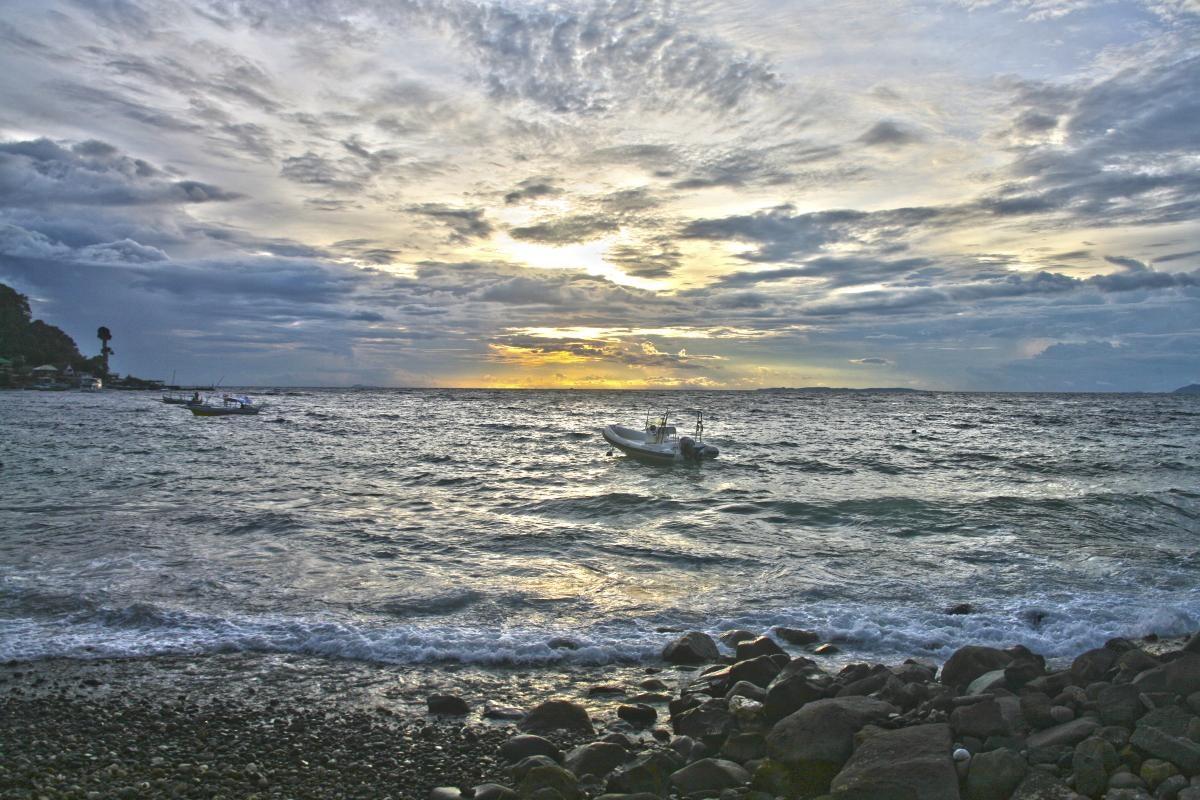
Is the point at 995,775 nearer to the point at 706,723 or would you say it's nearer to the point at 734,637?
the point at 706,723

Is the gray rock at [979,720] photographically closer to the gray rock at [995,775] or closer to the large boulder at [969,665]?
the gray rock at [995,775]

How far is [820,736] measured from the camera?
20.8 ft

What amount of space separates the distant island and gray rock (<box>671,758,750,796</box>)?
160 metres

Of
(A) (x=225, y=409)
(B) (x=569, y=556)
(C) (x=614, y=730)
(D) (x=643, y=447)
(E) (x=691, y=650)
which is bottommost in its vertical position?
(B) (x=569, y=556)

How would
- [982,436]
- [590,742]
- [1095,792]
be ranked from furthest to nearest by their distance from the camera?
1. [982,436]
2. [590,742]
3. [1095,792]

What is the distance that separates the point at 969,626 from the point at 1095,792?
18.3 feet

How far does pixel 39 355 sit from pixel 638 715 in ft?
599

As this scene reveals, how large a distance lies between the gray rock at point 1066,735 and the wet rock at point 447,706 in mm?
5378

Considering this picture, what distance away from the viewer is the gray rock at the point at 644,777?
600 centimetres

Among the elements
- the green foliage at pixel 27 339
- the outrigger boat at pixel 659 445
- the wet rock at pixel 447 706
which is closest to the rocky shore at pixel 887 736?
the wet rock at pixel 447 706

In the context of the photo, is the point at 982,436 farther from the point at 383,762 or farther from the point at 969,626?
the point at 383,762

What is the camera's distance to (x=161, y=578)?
42.1 feet

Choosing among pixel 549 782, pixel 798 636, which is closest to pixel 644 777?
pixel 549 782

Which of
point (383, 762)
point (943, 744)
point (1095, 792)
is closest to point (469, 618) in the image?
point (383, 762)
